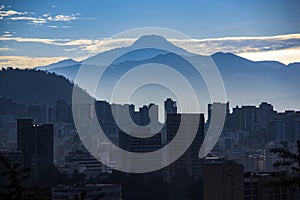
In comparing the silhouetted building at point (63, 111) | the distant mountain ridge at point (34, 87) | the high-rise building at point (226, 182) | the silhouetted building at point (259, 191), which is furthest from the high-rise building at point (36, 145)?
the distant mountain ridge at point (34, 87)

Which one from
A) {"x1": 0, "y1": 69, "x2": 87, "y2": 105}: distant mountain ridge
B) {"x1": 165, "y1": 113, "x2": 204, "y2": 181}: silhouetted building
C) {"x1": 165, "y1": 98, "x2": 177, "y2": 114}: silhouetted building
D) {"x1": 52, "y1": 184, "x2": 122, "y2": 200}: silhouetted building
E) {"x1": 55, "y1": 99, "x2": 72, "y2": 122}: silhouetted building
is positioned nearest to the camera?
{"x1": 52, "y1": 184, "x2": 122, "y2": 200}: silhouetted building

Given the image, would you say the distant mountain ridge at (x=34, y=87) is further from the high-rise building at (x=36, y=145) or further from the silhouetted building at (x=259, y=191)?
the silhouetted building at (x=259, y=191)

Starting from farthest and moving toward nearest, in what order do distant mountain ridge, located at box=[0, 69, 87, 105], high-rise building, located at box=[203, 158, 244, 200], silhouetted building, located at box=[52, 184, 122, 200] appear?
distant mountain ridge, located at box=[0, 69, 87, 105], silhouetted building, located at box=[52, 184, 122, 200], high-rise building, located at box=[203, 158, 244, 200]

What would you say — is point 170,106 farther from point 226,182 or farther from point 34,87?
point 226,182

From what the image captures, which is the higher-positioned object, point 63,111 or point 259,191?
point 63,111

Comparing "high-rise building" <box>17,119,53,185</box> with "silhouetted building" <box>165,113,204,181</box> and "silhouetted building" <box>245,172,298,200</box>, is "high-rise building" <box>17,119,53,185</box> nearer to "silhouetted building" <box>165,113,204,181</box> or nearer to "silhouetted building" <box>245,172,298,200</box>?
"silhouetted building" <box>165,113,204,181</box>

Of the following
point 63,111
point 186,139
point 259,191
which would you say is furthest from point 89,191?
point 63,111

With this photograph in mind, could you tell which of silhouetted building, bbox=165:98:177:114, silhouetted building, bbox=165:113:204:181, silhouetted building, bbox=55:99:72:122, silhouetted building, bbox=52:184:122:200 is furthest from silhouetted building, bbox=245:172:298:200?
silhouetted building, bbox=55:99:72:122

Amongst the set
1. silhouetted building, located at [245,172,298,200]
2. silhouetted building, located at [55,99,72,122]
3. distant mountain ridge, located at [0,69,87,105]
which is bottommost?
silhouetted building, located at [245,172,298,200]
